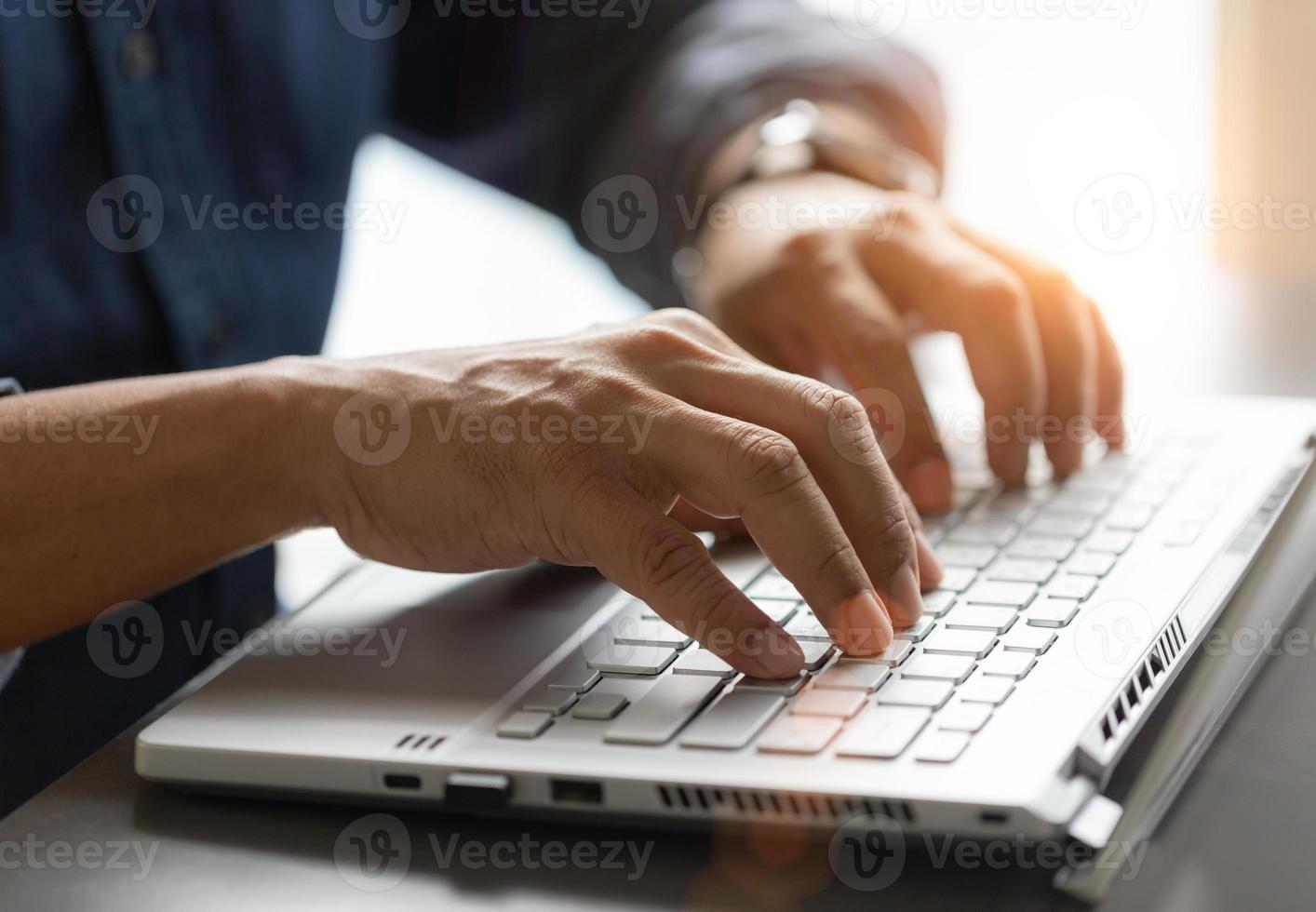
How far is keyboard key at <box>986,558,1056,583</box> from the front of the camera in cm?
67

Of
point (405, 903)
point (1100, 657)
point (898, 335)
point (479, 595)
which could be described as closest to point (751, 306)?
point (898, 335)

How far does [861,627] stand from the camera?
572 mm

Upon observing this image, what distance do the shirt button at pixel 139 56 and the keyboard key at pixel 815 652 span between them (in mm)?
715

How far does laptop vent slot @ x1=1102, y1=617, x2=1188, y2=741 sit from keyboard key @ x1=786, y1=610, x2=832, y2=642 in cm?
13

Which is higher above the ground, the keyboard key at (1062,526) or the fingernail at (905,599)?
the fingernail at (905,599)

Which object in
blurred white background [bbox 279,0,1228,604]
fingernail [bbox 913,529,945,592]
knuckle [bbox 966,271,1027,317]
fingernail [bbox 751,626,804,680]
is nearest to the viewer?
fingernail [bbox 751,626,804,680]

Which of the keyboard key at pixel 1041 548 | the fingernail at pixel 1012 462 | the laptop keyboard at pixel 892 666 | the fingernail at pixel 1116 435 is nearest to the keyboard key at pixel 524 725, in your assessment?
the laptop keyboard at pixel 892 666

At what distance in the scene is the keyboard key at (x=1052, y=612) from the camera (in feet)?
1.97

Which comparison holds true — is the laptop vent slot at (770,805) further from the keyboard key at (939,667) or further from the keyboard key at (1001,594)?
the keyboard key at (1001,594)

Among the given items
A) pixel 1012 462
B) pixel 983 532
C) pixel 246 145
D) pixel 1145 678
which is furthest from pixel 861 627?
pixel 246 145

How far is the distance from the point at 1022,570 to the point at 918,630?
115mm

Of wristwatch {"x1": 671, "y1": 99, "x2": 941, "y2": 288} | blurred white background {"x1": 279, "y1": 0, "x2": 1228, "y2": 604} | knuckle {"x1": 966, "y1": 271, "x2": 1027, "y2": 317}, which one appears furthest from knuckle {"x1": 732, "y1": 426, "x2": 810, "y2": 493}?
blurred white background {"x1": 279, "y1": 0, "x2": 1228, "y2": 604}

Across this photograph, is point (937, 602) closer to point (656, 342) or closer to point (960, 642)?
point (960, 642)

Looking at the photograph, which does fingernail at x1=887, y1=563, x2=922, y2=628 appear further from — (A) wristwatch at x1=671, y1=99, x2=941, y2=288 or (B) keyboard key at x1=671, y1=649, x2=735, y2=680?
(A) wristwatch at x1=671, y1=99, x2=941, y2=288
